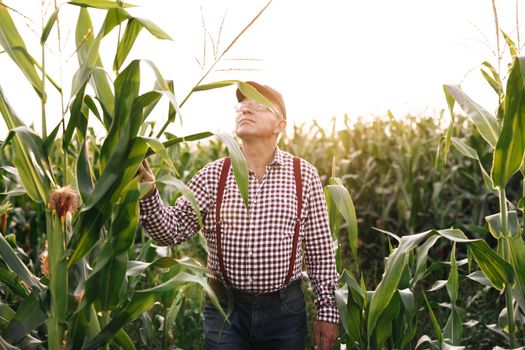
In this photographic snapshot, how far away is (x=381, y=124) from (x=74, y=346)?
4840 mm

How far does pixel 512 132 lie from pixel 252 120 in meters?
0.97

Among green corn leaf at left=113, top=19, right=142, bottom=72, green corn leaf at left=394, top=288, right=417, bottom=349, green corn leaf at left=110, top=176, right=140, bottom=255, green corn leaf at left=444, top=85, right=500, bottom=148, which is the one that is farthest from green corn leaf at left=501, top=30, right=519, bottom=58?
green corn leaf at left=110, top=176, right=140, bottom=255

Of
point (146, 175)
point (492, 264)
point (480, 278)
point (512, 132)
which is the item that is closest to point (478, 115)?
point (512, 132)

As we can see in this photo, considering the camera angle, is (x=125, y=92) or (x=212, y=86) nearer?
(x=125, y=92)

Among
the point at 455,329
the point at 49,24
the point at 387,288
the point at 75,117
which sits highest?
the point at 49,24

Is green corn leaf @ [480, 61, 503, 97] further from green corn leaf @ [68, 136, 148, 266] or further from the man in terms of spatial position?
green corn leaf @ [68, 136, 148, 266]

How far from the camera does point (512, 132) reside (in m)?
2.69

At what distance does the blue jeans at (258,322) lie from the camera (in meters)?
2.87

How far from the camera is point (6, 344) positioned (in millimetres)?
2377

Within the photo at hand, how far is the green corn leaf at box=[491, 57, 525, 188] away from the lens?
8.55 ft

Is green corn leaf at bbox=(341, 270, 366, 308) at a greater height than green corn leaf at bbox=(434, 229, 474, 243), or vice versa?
green corn leaf at bbox=(434, 229, 474, 243)

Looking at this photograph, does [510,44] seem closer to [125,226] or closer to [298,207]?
[298,207]

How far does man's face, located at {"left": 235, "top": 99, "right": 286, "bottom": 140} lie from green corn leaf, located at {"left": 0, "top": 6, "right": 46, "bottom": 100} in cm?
87

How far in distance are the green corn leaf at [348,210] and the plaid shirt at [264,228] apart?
213 mm
